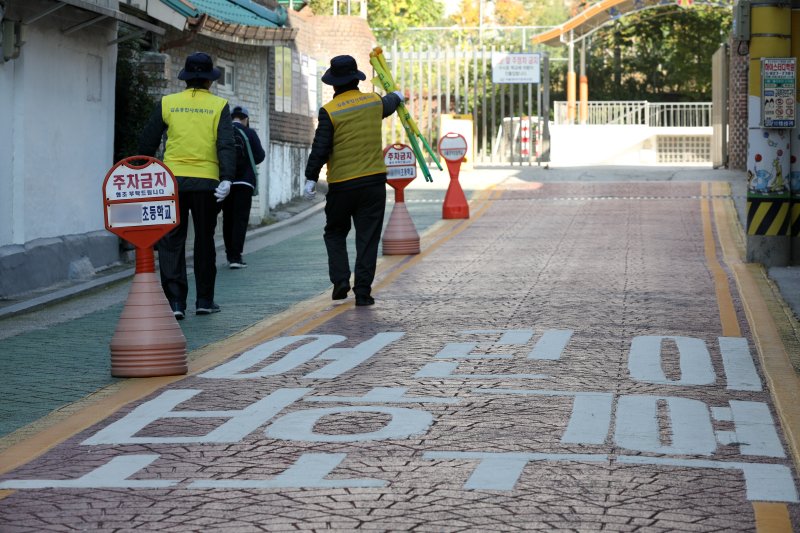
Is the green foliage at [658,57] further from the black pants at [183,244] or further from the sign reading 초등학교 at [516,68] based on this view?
the black pants at [183,244]

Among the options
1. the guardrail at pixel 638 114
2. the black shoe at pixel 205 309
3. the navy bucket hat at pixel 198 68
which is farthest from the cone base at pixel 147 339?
the guardrail at pixel 638 114

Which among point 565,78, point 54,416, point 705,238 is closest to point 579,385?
point 54,416

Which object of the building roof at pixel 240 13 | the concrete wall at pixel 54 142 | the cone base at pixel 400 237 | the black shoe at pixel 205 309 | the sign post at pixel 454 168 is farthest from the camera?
the sign post at pixel 454 168

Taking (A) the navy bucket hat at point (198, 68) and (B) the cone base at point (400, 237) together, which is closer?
(A) the navy bucket hat at point (198, 68)

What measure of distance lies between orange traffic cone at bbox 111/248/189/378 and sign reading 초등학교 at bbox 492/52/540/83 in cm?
2540

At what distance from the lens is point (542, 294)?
13328 millimetres

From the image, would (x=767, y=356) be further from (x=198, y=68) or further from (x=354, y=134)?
(x=198, y=68)

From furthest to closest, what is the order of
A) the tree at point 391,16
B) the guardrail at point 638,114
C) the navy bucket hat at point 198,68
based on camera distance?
the tree at point 391,16 < the guardrail at point 638,114 < the navy bucket hat at point 198,68

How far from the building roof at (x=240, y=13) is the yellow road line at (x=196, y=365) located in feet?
19.8

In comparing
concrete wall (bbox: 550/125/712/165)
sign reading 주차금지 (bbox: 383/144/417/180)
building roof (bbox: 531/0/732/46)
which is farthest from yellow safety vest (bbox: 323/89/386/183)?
concrete wall (bbox: 550/125/712/165)

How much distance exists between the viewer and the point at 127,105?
58.6 ft

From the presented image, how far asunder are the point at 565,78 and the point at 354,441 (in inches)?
1703

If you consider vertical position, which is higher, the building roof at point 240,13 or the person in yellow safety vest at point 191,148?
the building roof at point 240,13

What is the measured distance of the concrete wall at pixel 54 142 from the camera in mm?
14203
